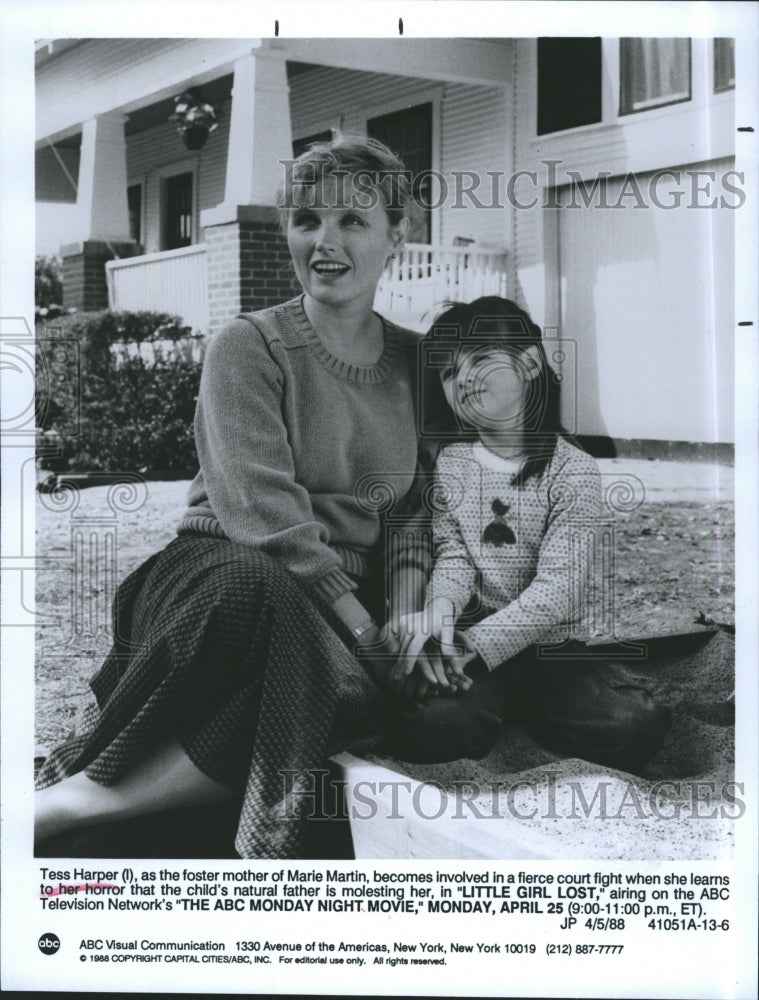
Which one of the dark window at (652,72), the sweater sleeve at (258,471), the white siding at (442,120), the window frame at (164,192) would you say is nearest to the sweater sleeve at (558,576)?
the sweater sleeve at (258,471)

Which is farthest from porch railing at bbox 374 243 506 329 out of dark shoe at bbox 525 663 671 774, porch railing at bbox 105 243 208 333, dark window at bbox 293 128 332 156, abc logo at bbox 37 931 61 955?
abc logo at bbox 37 931 61 955

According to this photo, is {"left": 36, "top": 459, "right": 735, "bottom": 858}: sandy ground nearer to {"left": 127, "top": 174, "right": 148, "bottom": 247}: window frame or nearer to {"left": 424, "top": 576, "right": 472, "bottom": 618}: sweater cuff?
{"left": 424, "top": 576, "right": 472, "bottom": 618}: sweater cuff

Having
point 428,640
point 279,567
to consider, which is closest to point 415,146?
point 279,567

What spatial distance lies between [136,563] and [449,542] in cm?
81

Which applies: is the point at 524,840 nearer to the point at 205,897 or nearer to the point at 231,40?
the point at 205,897

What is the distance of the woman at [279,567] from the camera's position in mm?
3412

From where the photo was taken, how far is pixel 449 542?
11.7 ft

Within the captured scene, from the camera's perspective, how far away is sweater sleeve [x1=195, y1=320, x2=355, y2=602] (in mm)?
3422

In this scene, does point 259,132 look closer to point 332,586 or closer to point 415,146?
point 415,146

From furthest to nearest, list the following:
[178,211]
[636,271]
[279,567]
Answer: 1. [178,211]
2. [636,271]
3. [279,567]

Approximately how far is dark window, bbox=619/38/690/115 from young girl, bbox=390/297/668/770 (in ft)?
2.00

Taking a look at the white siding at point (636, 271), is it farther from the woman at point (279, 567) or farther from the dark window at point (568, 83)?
the woman at point (279, 567)

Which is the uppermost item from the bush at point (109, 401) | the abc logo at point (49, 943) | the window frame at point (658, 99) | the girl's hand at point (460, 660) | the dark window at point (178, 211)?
the window frame at point (658, 99)

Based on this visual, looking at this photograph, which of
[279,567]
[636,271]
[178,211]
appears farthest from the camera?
[178,211]
